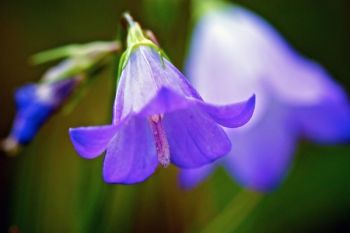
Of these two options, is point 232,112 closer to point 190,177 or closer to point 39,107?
point 39,107

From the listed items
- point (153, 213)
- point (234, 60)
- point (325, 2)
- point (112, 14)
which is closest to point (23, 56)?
point (112, 14)

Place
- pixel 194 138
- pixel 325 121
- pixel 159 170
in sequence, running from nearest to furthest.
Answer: pixel 194 138, pixel 325 121, pixel 159 170

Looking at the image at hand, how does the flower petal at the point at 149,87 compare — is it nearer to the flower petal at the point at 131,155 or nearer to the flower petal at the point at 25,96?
the flower petal at the point at 131,155

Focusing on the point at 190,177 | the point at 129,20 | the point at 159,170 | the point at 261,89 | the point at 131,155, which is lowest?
the point at 159,170

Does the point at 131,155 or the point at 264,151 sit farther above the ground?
the point at 131,155

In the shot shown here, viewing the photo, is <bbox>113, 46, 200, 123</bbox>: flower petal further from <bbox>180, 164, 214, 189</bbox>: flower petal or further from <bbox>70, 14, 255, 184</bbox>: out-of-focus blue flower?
<bbox>180, 164, 214, 189</bbox>: flower petal

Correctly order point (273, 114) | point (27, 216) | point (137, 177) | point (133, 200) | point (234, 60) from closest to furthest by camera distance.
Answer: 1. point (137, 177)
2. point (133, 200)
3. point (27, 216)
4. point (234, 60)
5. point (273, 114)

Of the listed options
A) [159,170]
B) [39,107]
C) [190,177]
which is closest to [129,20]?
[39,107]

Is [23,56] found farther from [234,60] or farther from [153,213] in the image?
[234,60]

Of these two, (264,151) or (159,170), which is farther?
(159,170)
